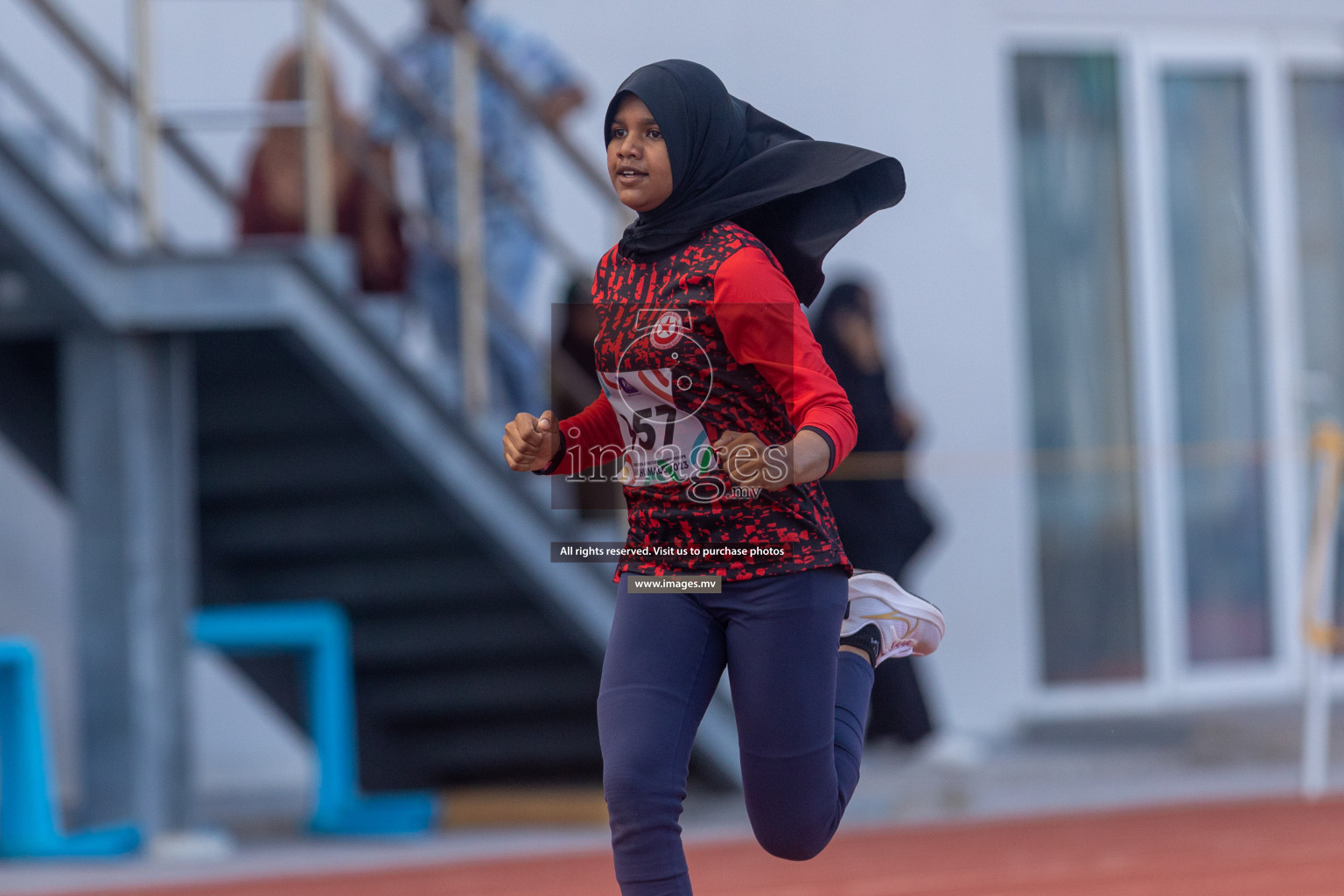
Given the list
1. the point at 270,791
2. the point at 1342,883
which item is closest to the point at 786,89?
the point at 270,791

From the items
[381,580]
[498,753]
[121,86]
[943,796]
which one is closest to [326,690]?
[381,580]

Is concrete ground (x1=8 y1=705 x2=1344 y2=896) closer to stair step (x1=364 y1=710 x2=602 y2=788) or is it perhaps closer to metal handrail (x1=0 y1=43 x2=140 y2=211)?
stair step (x1=364 y1=710 x2=602 y2=788)

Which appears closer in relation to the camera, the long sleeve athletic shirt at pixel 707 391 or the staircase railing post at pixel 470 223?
the long sleeve athletic shirt at pixel 707 391

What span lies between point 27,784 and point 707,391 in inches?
167

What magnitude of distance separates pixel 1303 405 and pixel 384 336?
5.33 metres

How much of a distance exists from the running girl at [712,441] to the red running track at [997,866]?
2.43 meters

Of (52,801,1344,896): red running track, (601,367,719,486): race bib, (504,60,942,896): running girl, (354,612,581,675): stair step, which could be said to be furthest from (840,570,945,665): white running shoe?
(354,612,581,675): stair step

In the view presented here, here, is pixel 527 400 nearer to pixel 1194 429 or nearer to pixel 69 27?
pixel 69 27

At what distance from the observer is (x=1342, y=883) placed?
16.1 feet

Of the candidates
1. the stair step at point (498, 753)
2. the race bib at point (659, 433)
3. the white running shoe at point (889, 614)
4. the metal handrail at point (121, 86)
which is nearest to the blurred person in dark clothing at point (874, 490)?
the stair step at point (498, 753)

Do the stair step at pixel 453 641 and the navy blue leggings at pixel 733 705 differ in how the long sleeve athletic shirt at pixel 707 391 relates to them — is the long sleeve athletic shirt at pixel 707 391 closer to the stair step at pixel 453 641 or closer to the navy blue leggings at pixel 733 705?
the navy blue leggings at pixel 733 705

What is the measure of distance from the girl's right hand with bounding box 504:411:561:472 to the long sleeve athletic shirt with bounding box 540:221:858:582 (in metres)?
0.13

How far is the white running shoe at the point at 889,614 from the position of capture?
10.6 ft

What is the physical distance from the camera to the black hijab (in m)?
2.78
